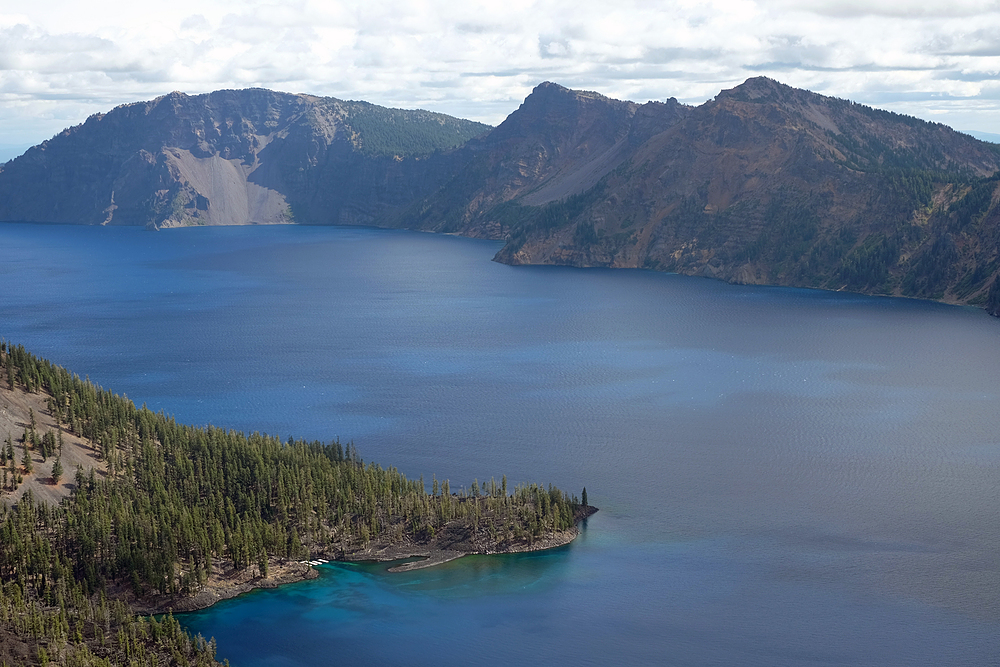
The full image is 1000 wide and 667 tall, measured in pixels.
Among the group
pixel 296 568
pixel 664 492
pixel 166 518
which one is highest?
pixel 664 492

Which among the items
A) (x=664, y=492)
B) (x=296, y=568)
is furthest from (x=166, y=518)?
(x=664, y=492)

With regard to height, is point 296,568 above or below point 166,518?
below

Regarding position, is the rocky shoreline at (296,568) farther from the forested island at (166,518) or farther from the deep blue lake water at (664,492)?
the deep blue lake water at (664,492)

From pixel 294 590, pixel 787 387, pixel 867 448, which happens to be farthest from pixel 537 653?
pixel 787 387

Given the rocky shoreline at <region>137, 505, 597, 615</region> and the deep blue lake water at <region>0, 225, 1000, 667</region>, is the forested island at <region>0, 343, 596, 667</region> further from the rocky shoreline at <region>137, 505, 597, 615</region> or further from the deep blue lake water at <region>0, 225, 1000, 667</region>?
the deep blue lake water at <region>0, 225, 1000, 667</region>

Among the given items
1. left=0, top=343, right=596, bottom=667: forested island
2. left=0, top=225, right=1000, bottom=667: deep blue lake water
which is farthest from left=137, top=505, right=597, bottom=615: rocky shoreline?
left=0, top=225, right=1000, bottom=667: deep blue lake water

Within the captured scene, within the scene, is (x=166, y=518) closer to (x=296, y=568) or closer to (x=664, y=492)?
(x=296, y=568)

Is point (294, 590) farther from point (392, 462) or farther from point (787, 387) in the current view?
point (787, 387)

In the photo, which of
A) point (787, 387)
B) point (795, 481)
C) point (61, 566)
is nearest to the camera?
point (61, 566)

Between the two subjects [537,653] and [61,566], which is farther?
[61,566]
